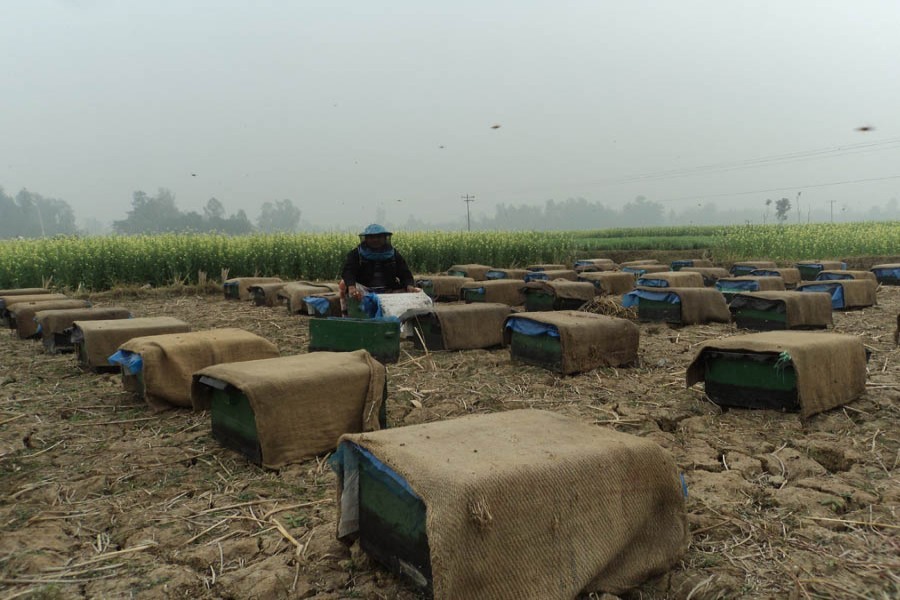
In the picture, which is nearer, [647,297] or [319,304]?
[647,297]

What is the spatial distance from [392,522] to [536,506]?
610mm

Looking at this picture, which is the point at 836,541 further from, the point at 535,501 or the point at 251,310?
the point at 251,310

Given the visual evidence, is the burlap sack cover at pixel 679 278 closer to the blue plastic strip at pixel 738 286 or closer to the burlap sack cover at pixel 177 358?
the blue plastic strip at pixel 738 286

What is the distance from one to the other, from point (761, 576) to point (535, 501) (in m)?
1.10

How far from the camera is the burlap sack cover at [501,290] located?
34.1ft

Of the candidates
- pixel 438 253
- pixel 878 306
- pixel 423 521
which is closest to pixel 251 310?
pixel 438 253

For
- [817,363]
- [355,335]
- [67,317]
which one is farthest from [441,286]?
[817,363]

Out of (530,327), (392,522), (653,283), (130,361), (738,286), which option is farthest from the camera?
(738,286)

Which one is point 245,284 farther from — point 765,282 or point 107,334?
point 765,282

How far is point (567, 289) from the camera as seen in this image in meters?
9.62

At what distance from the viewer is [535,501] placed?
7.41 ft

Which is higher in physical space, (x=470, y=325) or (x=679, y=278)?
(x=679, y=278)

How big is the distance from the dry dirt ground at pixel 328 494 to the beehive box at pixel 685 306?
2951 mm

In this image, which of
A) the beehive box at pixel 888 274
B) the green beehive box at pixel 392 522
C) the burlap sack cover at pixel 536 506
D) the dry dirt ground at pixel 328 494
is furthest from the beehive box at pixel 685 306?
the beehive box at pixel 888 274
